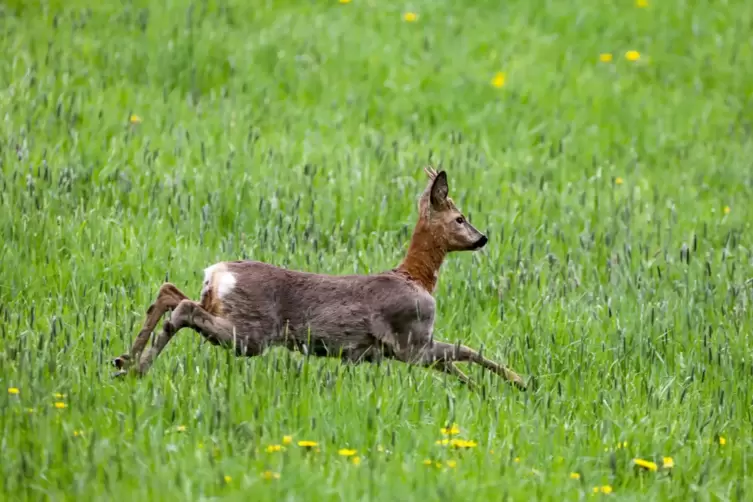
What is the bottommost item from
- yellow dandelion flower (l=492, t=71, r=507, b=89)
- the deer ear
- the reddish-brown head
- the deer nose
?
the deer nose

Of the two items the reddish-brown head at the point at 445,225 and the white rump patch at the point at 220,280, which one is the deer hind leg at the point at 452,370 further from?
the white rump patch at the point at 220,280

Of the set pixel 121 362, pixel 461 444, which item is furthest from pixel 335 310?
pixel 461 444

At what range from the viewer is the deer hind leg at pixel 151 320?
5.71 metres

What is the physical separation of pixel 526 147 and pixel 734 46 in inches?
160

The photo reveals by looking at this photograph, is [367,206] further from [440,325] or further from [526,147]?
[526,147]

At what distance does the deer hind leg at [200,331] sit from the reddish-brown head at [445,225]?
1280 millimetres

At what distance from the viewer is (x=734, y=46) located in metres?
13.6

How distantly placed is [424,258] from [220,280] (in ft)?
4.21

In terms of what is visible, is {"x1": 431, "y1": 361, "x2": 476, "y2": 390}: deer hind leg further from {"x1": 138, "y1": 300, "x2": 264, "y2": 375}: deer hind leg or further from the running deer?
{"x1": 138, "y1": 300, "x2": 264, "y2": 375}: deer hind leg

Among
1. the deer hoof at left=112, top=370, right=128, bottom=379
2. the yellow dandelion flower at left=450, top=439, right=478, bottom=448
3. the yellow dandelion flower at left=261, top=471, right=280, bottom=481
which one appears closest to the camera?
the yellow dandelion flower at left=261, top=471, right=280, bottom=481

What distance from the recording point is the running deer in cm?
588

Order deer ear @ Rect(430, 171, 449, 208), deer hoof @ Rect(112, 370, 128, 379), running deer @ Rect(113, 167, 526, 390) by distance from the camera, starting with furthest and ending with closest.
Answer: deer ear @ Rect(430, 171, 449, 208), running deer @ Rect(113, 167, 526, 390), deer hoof @ Rect(112, 370, 128, 379)

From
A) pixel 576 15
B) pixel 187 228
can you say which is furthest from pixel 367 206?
pixel 576 15

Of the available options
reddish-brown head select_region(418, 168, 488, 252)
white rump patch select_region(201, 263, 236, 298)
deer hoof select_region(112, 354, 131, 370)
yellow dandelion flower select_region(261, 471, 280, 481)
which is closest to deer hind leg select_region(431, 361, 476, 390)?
reddish-brown head select_region(418, 168, 488, 252)
